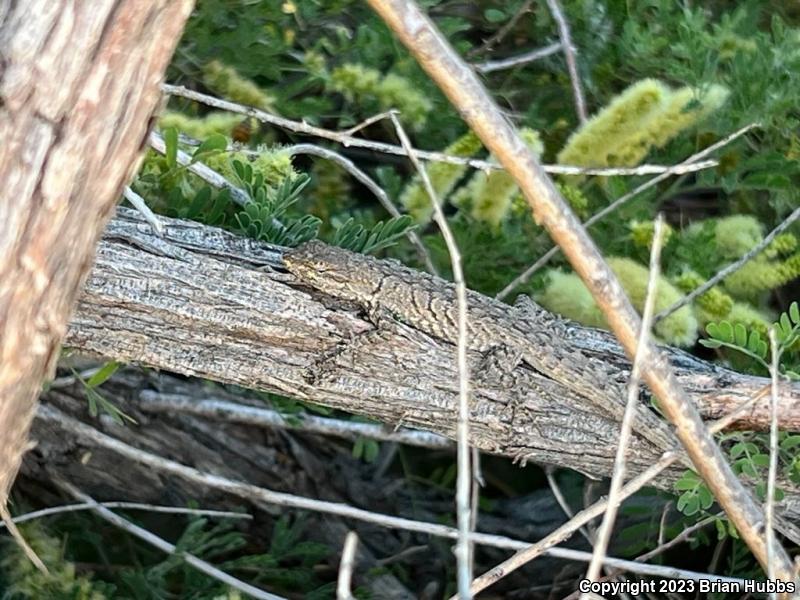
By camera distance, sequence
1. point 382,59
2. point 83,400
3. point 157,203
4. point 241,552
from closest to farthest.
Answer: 1. point 157,203
2. point 83,400
3. point 382,59
4. point 241,552

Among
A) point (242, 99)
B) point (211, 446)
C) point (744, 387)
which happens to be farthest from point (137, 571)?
point (744, 387)

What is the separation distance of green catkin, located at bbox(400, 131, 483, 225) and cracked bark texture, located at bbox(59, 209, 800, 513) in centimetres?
31

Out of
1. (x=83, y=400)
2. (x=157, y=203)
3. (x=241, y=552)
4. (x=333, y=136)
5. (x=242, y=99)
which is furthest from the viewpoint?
(x=241, y=552)

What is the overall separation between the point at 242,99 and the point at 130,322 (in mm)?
498

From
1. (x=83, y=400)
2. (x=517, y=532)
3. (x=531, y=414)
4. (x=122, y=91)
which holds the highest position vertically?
(x=122, y=91)

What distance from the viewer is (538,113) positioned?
1702 millimetres

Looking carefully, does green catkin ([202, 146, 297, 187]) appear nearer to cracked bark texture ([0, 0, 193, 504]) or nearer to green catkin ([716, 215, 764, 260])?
cracked bark texture ([0, 0, 193, 504])

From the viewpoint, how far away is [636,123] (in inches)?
49.6

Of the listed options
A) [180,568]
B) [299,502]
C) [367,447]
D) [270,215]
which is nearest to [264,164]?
[270,215]

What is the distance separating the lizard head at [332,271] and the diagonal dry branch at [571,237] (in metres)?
0.36

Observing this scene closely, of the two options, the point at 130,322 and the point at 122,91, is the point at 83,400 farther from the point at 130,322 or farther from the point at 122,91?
the point at 122,91

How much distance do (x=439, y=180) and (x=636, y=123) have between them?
10.4 inches

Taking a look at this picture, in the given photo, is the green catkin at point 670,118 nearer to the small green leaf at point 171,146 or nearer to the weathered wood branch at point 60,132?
the small green leaf at point 171,146

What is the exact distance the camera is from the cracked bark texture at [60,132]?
60 cm
